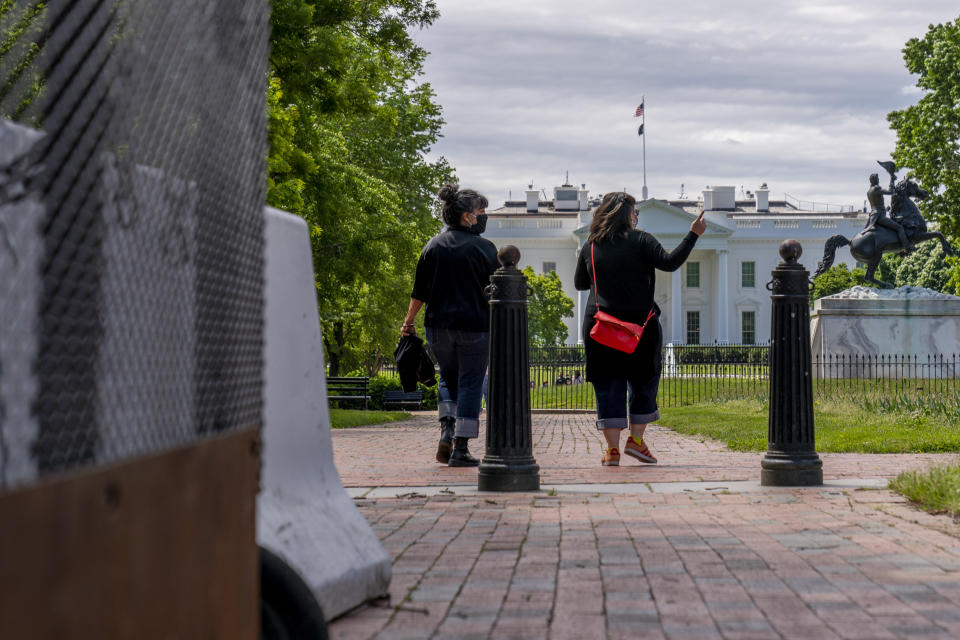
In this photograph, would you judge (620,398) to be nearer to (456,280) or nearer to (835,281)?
(456,280)

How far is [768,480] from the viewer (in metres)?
6.03

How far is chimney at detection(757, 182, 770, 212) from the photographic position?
97125mm

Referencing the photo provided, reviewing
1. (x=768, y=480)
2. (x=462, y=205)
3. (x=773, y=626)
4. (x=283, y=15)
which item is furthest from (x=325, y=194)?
(x=773, y=626)

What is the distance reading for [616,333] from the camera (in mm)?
7102

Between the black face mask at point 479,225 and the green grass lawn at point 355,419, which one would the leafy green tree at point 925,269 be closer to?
the green grass lawn at point 355,419

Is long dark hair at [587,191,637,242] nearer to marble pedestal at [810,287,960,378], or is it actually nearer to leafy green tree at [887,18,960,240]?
marble pedestal at [810,287,960,378]

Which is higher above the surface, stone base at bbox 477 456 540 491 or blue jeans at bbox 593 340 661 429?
blue jeans at bbox 593 340 661 429

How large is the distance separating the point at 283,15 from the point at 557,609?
50.9ft

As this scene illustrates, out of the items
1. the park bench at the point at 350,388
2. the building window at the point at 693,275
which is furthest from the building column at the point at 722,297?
the park bench at the point at 350,388

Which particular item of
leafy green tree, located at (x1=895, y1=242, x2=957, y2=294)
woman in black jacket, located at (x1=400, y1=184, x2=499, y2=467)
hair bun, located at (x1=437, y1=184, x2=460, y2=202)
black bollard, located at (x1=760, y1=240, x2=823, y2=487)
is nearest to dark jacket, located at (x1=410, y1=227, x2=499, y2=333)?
woman in black jacket, located at (x1=400, y1=184, x2=499, y2=467)

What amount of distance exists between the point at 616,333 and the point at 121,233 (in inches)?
219

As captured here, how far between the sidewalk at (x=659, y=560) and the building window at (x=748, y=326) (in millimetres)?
81427

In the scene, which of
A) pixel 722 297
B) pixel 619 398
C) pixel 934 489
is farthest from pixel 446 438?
pixel 722 297

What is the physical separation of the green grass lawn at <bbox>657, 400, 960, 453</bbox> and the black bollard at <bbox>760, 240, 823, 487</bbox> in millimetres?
2622
